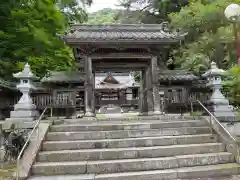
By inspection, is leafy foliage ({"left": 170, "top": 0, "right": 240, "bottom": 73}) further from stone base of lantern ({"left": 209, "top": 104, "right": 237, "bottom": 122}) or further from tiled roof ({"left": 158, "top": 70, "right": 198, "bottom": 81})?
stone base of lantern ({"left": 209, "top": 104, "right": 237, "bottom": 122})

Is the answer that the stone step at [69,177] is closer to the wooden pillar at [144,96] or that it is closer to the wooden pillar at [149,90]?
the wooden pillar at [149,90]

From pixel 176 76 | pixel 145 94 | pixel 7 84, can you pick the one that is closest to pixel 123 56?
pixel 145 94

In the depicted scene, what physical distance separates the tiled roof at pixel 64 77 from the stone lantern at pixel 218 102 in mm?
6106

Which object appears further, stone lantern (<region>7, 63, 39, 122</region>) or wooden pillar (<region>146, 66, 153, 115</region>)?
wooden pillar (<region>146, 66, 153, 115</region>)

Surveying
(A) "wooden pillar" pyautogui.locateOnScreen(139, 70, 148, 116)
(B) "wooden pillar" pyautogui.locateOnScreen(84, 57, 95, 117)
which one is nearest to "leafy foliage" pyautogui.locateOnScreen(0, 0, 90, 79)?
A: (B) "wooden pillar" pyautogui.locateOnScreen(84, 57, 95, 117)

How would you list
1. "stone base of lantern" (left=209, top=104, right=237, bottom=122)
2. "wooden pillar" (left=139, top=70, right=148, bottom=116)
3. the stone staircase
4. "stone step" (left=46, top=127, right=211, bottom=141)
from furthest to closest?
"wooden pillar" (left=139, top=70, right=148, bottom=116), "stone base of lantern" (left=209, top=104, right=237, bottom=122), "stone step" (left=46, top=127, right=211, bottom=141), the stone staircase

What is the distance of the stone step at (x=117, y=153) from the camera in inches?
240

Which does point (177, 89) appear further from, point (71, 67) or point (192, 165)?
point (71, 67)

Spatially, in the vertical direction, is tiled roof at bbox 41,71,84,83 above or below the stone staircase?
above

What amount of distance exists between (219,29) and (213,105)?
775 centimetres

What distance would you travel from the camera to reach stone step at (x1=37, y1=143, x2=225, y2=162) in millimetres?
6102

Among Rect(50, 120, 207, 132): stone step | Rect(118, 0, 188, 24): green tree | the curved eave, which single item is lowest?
Rect(50, 120, 207, 132): stone step

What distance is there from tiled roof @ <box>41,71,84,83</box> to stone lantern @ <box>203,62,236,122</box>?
6106 millimetres

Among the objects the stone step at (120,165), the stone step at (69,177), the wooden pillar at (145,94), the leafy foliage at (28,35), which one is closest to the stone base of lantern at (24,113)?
the stone step at (120,165)
